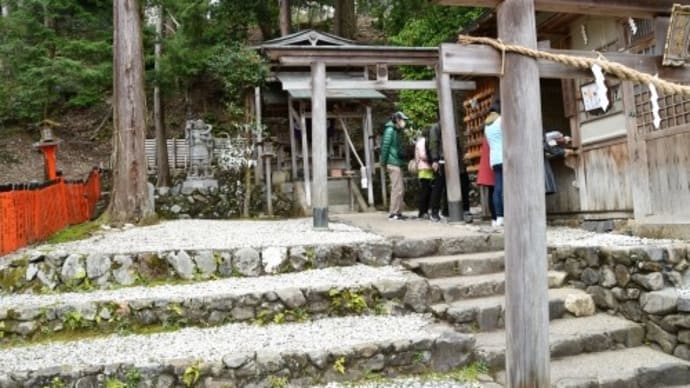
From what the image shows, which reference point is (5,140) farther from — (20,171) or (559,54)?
(559,54)

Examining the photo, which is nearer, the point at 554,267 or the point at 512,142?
the point at 512,142

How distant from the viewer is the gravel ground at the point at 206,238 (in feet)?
20.7

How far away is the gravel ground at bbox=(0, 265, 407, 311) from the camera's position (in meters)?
5.05

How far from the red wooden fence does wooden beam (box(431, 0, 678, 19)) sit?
6045 mm

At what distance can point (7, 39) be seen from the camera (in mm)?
14883

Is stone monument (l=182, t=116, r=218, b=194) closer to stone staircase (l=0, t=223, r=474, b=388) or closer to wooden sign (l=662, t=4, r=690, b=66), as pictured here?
stone staircase (l=0, t=223, r=474, b=388)

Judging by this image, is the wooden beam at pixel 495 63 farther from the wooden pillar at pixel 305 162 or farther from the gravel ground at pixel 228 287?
the wooden pillar at pixel 305 162

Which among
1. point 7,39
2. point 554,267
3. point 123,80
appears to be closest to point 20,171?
point 7,39

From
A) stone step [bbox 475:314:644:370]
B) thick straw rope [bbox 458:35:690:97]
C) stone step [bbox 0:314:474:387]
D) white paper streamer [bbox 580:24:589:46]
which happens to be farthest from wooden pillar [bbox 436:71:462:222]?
thick straw rope [bbox 458:35:690:97]

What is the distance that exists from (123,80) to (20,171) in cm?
1048

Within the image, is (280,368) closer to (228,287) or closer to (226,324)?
(226,324)

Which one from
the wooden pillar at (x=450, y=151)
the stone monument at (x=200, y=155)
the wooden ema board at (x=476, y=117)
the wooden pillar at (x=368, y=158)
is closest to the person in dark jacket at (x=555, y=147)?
the wooden pillar at (x=450, y=151)

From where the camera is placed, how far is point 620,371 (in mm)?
4191

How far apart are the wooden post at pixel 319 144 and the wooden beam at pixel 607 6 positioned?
4697mm
